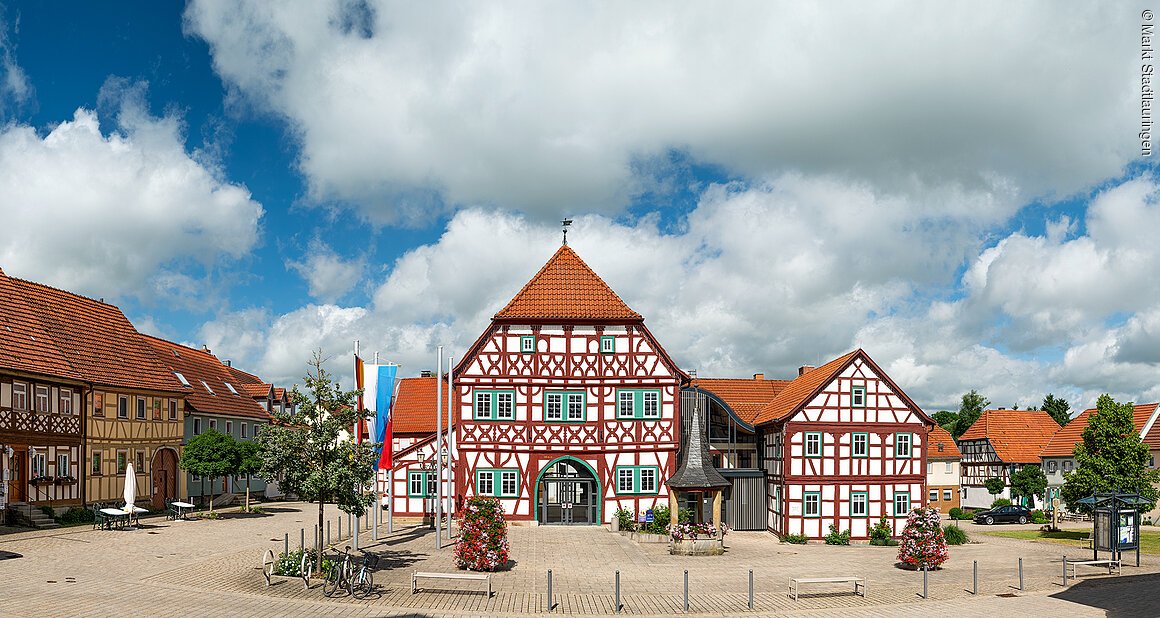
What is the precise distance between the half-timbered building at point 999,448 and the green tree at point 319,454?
62.9 metres

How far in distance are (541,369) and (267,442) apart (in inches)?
773

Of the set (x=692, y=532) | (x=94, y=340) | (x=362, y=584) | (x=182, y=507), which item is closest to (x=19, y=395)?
(x=94, y=340)

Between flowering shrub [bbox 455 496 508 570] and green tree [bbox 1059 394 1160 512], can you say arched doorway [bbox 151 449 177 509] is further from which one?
green tree [bbox 1059 394 1160 512]

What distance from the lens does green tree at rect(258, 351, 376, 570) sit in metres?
22.8

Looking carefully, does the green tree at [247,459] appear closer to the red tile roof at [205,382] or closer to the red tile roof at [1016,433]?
the red tile roof at [205,382]

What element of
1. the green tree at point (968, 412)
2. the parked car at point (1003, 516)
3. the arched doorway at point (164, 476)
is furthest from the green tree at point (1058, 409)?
the arched doorway at point (164, 476)

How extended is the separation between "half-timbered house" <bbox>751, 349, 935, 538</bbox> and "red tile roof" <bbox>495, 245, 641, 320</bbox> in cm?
893

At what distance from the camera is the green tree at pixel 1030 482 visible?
220 ft

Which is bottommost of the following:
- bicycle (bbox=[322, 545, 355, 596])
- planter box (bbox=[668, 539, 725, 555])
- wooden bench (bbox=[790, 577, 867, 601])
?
planter box (bbox=[668, 539, 725, 555])

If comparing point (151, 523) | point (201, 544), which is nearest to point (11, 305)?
point (151, 523)

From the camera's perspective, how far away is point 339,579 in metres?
21.6

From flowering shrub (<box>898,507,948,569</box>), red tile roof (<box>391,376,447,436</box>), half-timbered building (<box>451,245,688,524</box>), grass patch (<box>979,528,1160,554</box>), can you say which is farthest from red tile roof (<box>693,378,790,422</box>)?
flowering shrub (<box>898,507,948,569</box>)

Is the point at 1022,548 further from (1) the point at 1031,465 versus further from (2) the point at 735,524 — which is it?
(1) the point at 1031,465

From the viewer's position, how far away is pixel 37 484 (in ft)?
116
